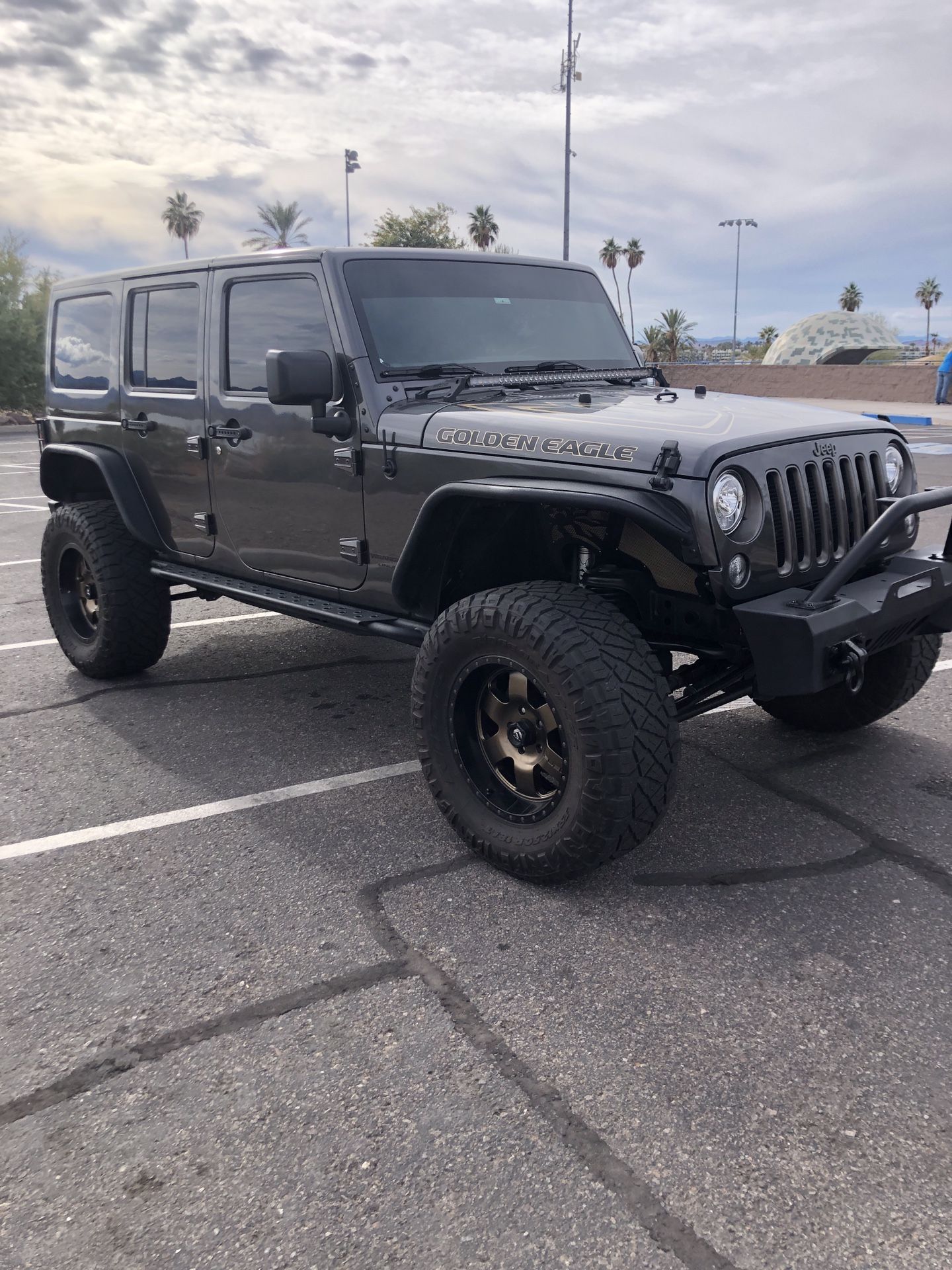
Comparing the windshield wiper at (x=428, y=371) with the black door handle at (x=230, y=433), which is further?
the black door handle at (x=230, y=433)

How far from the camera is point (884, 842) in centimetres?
337

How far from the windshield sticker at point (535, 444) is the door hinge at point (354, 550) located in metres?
0.58

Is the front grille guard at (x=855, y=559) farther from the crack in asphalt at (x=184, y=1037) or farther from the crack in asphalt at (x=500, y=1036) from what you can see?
the crack in asphalt at (x=184, y=1037)

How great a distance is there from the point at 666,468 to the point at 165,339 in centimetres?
284

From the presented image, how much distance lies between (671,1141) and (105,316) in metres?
4.57

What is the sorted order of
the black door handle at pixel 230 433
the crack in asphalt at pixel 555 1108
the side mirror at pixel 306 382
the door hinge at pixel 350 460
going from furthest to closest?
the black door handle at pixel 230 433, the door hinge at pixel 350 460, the side mirror at pixel 306 382, the crack in asphalt at pixel 555 1108

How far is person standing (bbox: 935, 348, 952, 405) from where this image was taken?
27016mm

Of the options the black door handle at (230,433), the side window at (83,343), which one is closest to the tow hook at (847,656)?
the black door handle at (230,433)

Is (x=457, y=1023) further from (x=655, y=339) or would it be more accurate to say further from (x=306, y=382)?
(x=655, y=339)

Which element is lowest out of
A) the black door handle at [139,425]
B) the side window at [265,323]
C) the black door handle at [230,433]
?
the black door handle at [230,433]

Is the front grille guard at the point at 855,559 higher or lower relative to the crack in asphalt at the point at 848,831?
higher

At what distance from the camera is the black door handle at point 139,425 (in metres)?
4.75

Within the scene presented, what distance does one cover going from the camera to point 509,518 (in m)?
3.48

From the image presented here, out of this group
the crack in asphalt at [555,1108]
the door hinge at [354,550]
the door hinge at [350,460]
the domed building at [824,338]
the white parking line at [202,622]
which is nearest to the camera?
the crack in asphalt at [555,1108]
